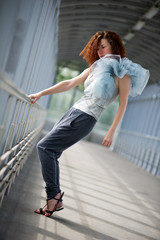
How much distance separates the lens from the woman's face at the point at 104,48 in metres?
2.61

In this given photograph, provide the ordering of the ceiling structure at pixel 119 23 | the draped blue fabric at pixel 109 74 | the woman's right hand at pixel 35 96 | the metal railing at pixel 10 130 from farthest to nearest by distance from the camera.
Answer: the ceiling structure at pixel 119 23 → the woman's right hand at pixel 35 96 → the draped blue fabric at pixel 109 74 → the metal railing at pixel 10 130

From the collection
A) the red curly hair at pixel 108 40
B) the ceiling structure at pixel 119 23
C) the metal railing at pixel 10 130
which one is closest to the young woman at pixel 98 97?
the red curly hair at pixel 108 40

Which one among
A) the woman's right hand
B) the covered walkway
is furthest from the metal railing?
the covered walkway

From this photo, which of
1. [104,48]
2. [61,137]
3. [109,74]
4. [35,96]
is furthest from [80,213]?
[104,48]

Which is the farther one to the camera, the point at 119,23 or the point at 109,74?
the point at 119,23

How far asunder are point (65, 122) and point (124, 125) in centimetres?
Answer: 1309

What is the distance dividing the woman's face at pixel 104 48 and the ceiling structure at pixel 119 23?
4346 mm

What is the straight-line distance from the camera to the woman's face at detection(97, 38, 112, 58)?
261 centimetres

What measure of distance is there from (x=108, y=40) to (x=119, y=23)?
20.2ft

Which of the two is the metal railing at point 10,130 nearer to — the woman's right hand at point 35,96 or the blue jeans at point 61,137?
the woman's right hand at point 35,96

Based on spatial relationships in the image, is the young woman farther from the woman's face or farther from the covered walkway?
the covered walkway

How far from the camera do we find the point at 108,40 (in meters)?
2.59

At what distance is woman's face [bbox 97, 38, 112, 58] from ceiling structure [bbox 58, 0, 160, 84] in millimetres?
4346

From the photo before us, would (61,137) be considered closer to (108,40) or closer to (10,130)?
(10,130)
